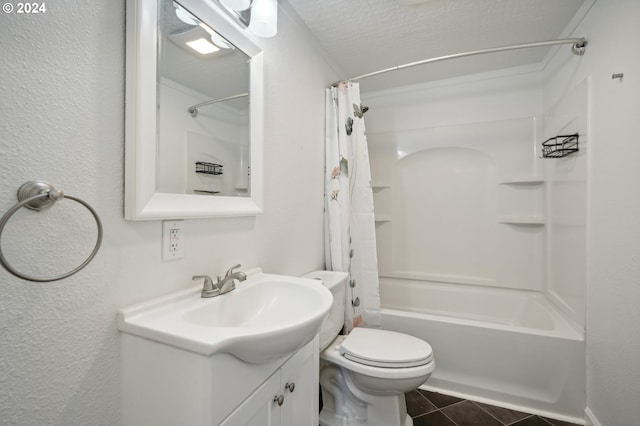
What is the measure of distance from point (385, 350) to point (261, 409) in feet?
2.62

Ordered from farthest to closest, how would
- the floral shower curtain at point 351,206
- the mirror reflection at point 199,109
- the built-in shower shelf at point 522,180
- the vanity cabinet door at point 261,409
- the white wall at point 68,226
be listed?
the built-in shower shelf at point 522,180 → the floral shower curtain at point 351,206 → the mirror reflection at point 199,109 → the vanity cabinet door at point 261,409 → the white wall at point 68,226

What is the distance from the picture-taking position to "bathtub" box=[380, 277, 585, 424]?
1520 millimetres

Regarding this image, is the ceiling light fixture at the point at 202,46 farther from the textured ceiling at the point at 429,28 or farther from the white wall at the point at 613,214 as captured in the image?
the white wall at the point at 613,214

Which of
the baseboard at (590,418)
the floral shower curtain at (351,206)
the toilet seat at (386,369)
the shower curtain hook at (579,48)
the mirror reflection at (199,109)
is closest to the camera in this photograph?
the mirror reflection at (199,109)

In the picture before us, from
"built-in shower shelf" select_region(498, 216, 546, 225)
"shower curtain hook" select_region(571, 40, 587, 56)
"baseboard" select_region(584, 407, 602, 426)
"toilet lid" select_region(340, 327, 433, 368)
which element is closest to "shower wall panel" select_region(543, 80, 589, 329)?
"built-in shower shelf" select_region(498, 216, 546, 225)

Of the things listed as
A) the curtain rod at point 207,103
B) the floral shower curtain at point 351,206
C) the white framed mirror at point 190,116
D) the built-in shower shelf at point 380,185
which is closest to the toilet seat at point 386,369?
the floral shower curtain at point 351,206

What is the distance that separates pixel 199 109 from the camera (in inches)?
39.8

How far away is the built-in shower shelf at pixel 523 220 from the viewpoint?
7.12 feet

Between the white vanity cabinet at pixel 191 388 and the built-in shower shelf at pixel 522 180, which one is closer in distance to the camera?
the white vanity cabinet at pixel 191 388

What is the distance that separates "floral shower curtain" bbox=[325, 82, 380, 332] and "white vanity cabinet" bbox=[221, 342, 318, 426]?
0.78 metres

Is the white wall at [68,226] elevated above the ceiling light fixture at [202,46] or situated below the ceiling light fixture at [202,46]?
below

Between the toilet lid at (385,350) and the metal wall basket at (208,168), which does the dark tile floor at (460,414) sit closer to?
the toilet lid at (385,350)

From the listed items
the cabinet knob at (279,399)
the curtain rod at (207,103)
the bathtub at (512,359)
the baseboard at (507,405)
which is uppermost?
the curtain rod at (207,103)

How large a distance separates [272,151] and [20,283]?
3.41ft
